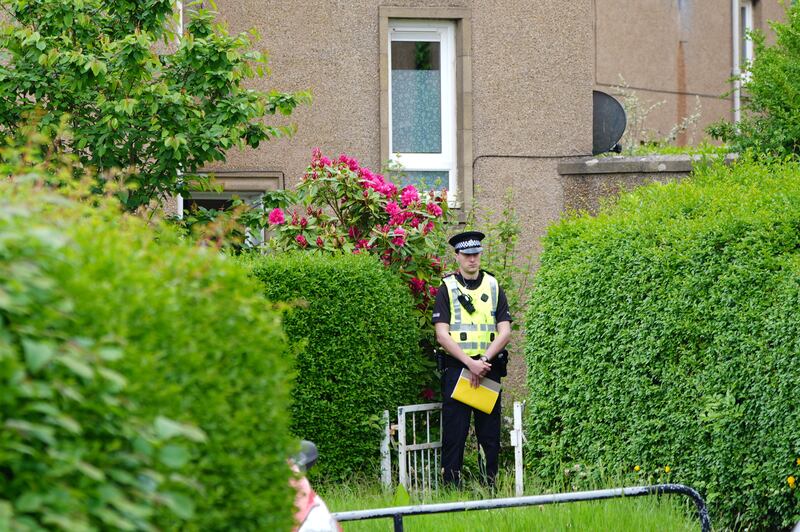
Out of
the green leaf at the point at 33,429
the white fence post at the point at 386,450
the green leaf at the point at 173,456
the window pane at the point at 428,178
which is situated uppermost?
the window pane at the point at 428,178

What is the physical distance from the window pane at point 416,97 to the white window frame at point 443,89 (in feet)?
0.20

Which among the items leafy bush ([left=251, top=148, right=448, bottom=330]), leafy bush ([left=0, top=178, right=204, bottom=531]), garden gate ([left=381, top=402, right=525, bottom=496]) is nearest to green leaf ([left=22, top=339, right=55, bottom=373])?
leafy bush ([left=0, top=178, right=204, bottom=531])

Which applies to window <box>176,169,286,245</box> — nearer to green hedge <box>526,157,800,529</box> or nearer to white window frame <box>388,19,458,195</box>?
white window frame <box>388,19,458,195</box>

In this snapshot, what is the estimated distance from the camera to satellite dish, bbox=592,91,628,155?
46.8 feet

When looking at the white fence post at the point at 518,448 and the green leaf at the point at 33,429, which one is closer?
the green leaf at the point at 33,429

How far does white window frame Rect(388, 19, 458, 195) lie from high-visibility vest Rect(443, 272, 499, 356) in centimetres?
440

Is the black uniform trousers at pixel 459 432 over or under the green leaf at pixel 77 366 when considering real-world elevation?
under

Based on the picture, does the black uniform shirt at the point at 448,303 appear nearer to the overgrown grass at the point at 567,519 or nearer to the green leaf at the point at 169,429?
the overgrown grass at the point at 567,519

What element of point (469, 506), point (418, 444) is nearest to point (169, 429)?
point (469, 506)

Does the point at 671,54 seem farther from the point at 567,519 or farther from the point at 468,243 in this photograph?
the point at 567,519

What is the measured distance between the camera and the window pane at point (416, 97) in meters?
13.9

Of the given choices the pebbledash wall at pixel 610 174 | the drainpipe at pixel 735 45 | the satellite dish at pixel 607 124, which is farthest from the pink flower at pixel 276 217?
the drainpipe at pixel 735 45

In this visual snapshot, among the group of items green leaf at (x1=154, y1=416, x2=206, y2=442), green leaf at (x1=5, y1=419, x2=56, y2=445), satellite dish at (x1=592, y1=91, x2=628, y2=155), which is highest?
satellite dish at (x1=592, y1=91, x2=628, y2=155)

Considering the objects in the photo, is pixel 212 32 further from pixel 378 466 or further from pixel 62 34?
pixel 378 466
